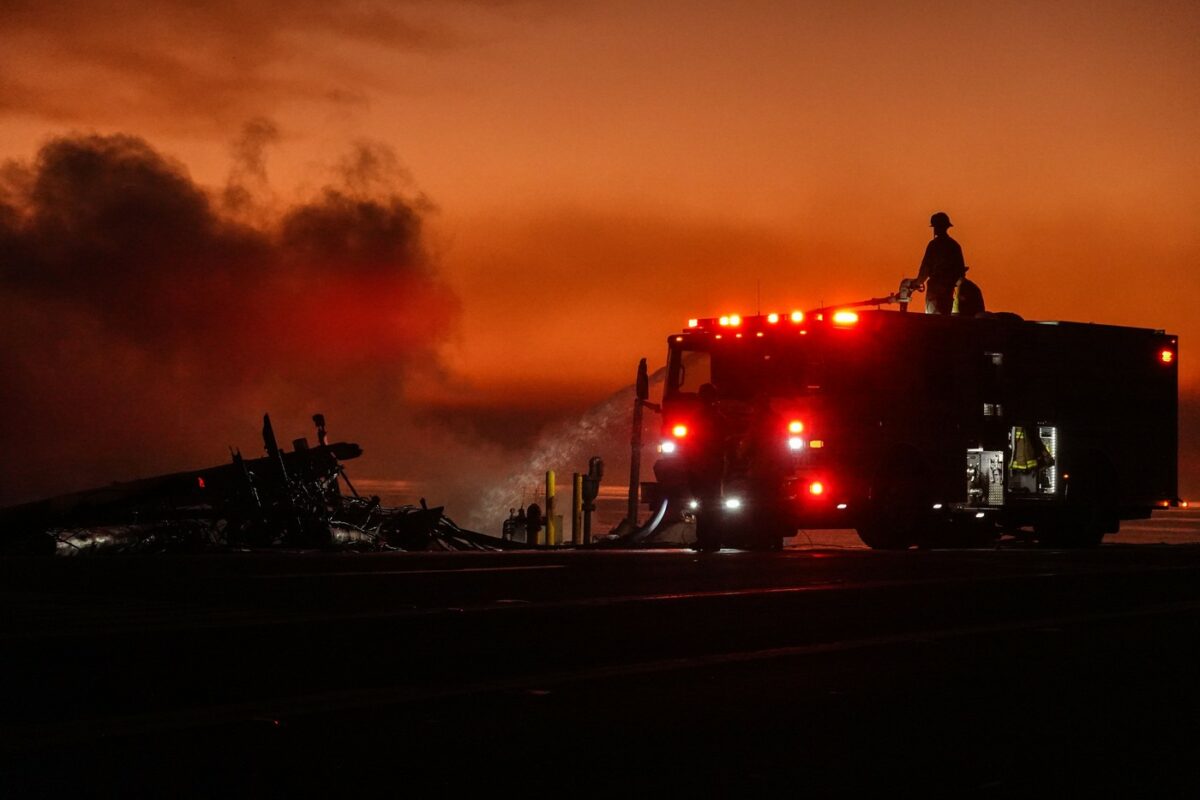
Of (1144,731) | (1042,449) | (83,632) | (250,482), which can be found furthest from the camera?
(1042,449)

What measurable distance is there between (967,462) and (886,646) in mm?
14559

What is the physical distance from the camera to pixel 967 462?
81.1ft

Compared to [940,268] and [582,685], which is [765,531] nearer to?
[940,268]

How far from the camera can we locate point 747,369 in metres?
23.9

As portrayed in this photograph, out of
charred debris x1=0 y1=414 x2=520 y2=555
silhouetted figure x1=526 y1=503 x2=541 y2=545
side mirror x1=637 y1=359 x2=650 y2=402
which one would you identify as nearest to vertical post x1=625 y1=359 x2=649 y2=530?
side mirror x1=637 y1=359 x2=650 y2=402

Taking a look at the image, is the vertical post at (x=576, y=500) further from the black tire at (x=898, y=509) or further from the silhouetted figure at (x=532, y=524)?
the black tire at (x=898, y=509)

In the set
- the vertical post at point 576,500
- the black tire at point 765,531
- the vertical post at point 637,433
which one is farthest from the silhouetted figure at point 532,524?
the black tire at point 765,531

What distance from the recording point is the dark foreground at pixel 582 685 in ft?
20.9

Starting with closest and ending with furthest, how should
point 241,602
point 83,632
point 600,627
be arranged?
point 83,632, point 600,627, point 241,602

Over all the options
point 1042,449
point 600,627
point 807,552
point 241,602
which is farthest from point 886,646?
point 1042,449

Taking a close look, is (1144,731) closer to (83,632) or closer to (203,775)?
(203,775)

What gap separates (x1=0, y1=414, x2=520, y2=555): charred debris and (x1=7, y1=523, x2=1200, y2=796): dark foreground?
24.0 feet

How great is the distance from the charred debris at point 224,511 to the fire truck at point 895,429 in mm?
4814

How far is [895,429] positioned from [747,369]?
2.30m
